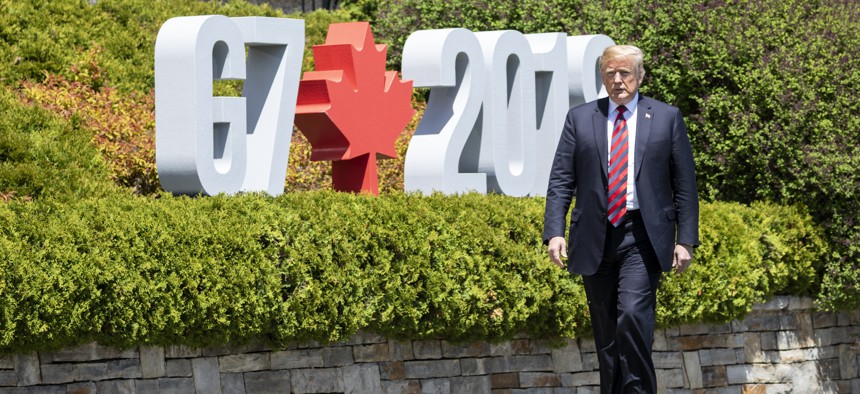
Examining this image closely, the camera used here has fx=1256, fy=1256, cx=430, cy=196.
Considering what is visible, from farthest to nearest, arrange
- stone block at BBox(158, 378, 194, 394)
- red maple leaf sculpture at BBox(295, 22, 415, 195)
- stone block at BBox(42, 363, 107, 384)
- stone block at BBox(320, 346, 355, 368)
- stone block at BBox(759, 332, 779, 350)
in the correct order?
1. stone block at BBox(759, 332, 779, 350)
2. red maple leaf sculpture at BBox(295, 22, 415, 195)
3. stone block at BBox(320, 346, 355, 368)
4. stone block at BBox(158, 378, 194, 394)
5. stone block at BBox(42, 363, 107, 384)

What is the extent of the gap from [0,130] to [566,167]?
4.98 meters

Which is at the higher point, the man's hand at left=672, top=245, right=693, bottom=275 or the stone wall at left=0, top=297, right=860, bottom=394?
the man's hand at left=672, top=245, right=693, bottom=275

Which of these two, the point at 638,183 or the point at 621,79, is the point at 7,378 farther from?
the point at 621,79

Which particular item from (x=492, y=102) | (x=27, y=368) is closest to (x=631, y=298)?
(x=27, y=368)

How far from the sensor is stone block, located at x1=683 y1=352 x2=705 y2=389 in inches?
380

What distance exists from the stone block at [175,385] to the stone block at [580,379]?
285cm

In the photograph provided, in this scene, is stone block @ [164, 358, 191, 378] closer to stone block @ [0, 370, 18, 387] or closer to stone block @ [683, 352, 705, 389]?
stone block @ [0, 370, 18, 387]

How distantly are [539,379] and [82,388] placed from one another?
3.25 m

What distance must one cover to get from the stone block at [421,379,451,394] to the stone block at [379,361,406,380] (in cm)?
18

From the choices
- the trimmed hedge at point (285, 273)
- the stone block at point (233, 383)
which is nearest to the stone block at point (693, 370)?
the trimmed hedge at point (285, 273)

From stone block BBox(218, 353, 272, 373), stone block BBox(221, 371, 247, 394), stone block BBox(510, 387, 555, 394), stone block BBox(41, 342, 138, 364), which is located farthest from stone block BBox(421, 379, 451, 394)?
stone block BBox(41, 342, 138, 364)

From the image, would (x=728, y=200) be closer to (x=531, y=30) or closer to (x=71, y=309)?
(x=531, y=30)

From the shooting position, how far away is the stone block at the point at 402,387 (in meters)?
7.96

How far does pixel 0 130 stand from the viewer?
30.6 ft
